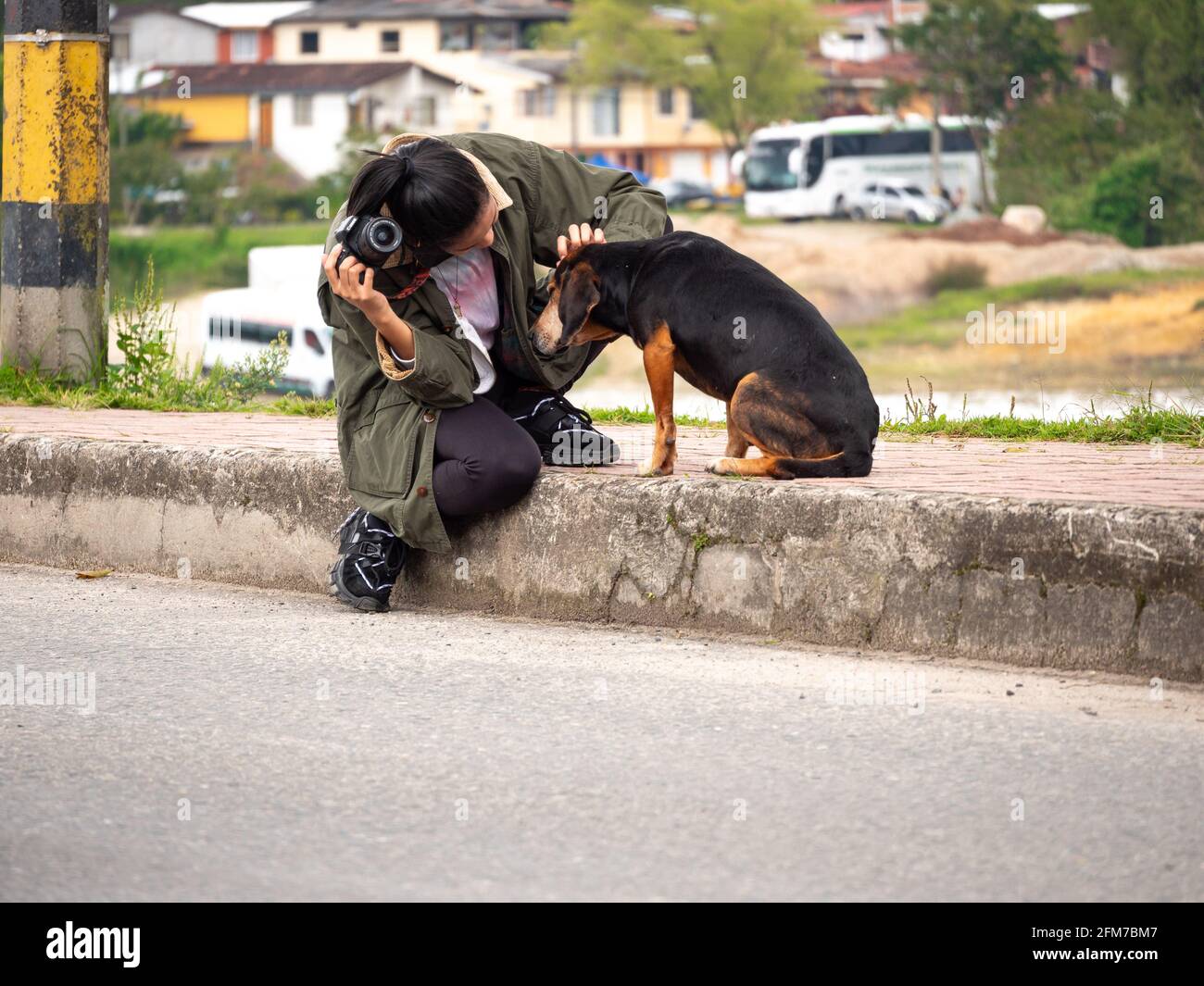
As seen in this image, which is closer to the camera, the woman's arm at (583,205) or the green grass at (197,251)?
the woman's arm at (583,205)

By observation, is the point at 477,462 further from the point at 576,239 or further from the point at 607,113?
the point at 607,113

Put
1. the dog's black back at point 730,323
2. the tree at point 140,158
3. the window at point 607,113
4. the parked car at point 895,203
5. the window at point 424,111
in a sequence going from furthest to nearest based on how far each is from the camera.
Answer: the window at point 607,113
the window at point 424,111
the tree at point 140,158
the parked car at point 895,203
the dog's black back at point 730,323

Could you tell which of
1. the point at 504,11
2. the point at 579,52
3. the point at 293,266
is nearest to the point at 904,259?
the point at 293,266

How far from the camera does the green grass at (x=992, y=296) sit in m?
38.1

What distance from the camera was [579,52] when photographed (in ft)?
196

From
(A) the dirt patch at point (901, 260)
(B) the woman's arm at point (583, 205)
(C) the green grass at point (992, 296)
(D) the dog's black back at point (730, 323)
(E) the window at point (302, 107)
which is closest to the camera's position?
(D) the dog's black back at point (730, 323)

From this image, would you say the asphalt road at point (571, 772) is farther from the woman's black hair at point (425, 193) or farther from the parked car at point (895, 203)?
the parked car at point (895, 203)

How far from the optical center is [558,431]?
5.41m

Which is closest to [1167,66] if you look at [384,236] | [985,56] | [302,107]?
[985,56]

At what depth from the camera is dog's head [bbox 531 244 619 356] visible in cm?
510

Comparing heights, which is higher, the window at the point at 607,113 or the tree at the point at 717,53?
the tree at the point at 717,53

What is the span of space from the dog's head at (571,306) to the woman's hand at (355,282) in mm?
659

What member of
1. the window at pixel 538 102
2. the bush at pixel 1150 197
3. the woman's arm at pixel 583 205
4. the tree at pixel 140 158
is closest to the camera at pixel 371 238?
the woman's arm at pixel 583 205

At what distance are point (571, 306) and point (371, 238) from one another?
0.81m
